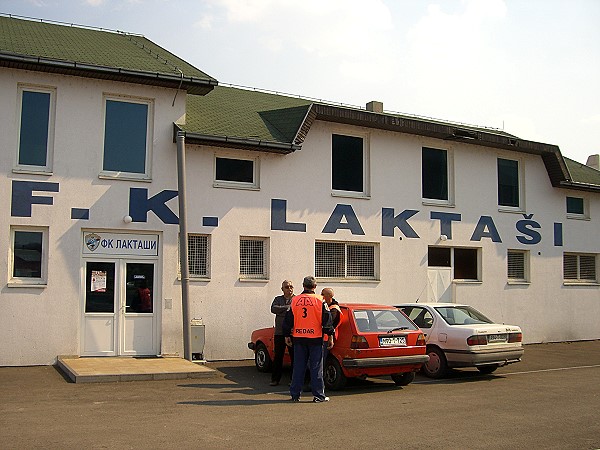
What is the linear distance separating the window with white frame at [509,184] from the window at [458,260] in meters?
1.94

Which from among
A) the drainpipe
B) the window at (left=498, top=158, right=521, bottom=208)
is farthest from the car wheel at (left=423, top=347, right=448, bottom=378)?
the window at (left=498, top=158, right=521, bottom=208)

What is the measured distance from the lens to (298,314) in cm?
1101

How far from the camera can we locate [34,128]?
14906 millimetres

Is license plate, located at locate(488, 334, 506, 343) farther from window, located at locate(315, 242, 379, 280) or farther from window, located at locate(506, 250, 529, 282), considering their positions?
window, located at locate(506, 250, 529, 282)

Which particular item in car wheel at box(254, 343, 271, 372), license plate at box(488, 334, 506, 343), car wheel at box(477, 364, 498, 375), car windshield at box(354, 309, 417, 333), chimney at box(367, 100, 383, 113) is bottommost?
car wheel at box(477, 364, 498, 375)

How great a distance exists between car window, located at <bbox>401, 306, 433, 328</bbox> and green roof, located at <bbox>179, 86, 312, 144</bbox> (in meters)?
4.94

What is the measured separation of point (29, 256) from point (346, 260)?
7737 millimetres

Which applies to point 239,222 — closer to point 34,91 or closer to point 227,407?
point 34,91

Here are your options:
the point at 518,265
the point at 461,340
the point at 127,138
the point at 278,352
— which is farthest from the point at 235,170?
the point at 518,265

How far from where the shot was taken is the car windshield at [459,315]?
1416 cm

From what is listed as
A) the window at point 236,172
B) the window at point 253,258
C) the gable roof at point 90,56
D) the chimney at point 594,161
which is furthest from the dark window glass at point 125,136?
the chimney at point 594,161

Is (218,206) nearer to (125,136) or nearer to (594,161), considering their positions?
(125,136)

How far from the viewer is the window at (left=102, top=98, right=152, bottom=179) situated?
15.5 metres

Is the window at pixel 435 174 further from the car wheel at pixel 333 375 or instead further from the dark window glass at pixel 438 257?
the car wheel at pixel 333 375
